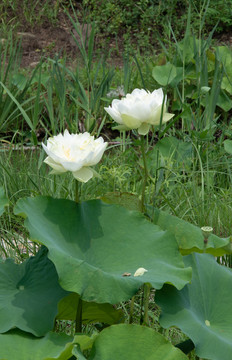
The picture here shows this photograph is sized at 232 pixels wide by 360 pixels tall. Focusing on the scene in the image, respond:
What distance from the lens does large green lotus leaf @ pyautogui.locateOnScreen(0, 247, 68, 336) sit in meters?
1.19

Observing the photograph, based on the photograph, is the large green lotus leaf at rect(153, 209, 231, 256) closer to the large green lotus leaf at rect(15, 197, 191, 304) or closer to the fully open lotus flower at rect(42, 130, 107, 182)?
the large green lotus leaf at rect(15, 197, 191, 304)

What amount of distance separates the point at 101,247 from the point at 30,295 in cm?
20

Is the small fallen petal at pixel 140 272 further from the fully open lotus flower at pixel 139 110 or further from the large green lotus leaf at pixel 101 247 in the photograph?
the fully open lotus flower at pixel 139 110

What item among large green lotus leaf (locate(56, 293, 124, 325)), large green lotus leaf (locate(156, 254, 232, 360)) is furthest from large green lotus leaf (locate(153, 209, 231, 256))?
large green lotus leaf (locate(56, 293, 124, 325))

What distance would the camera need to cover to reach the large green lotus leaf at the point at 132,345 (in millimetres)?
1097

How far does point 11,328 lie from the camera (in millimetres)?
A: 1162

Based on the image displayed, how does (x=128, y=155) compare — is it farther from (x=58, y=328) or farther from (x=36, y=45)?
(x=36, y=45)

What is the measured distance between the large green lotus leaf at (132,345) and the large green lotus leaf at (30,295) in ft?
0.47

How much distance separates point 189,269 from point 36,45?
4.43 meters

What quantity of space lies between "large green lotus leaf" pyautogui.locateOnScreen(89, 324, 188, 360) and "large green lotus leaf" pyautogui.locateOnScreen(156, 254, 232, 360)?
5cm

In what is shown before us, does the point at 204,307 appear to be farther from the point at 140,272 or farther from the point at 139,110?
the point at 139,110

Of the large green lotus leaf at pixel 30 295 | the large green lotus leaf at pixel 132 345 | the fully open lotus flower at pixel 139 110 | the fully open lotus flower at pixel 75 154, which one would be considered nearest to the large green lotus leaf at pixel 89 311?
the large green lotus leaf at pixel 30 295

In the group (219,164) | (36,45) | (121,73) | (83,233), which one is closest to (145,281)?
(83,233)

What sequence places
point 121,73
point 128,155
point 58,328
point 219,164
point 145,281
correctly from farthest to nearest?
point 121,73
point 128,155
point 219,164
point 58,328
point 145,281
